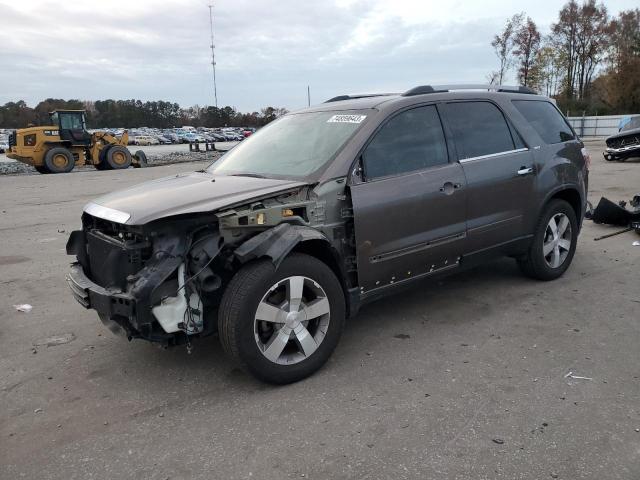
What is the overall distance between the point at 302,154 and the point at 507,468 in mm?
2538

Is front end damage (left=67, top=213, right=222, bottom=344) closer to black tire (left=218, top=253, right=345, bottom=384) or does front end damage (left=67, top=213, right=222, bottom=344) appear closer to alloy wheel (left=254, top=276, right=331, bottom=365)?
black tire (left=218, top=253, right=345, bottom=384)

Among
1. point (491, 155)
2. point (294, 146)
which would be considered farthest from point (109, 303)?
point (491, 155)

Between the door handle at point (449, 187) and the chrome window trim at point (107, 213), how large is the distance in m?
2.33

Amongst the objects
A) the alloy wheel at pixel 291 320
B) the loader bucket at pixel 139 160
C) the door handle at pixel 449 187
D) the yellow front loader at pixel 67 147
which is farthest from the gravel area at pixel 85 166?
the alloy wheel at pixel 291 320

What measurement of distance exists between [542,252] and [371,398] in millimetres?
2794

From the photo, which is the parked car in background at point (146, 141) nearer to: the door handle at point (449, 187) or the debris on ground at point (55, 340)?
the debris on ground at point (55, 340)

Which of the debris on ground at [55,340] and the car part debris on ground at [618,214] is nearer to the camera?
the debris on ground at [55,340]

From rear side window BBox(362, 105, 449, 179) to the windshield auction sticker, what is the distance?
0.19 m

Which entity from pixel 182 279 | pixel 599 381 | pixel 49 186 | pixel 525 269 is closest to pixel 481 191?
pixel 525 269

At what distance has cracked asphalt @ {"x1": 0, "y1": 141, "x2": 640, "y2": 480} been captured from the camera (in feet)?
8.83

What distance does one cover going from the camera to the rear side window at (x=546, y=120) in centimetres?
521

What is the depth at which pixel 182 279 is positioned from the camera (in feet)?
10.5

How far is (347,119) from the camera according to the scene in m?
4.16

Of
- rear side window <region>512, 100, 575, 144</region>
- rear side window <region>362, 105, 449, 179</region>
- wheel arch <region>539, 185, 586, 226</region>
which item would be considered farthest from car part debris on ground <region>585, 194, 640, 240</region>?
rear side window <region>362, 105, 449, 179</region>
